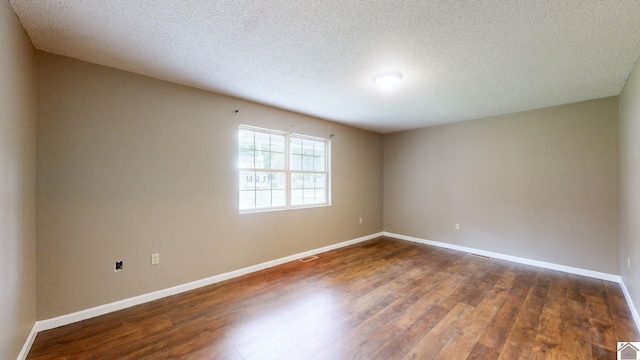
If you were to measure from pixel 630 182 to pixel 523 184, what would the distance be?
1.35 metres

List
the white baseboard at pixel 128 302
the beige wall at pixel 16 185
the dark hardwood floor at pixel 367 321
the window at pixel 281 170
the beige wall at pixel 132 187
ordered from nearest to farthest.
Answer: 1. the beige wall at pixel 16 185
2. the dark hardwood floor at pixel 367 321
3. the white baseboard at pixel 128 302
4. the beige wall at pixel 132 187
5. the window at pixel 281 170

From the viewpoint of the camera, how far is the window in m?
3.62

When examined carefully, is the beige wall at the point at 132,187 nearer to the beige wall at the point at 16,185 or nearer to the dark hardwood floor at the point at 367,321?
the beige wall at the point at 16,185

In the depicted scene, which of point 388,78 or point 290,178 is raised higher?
point 388,78

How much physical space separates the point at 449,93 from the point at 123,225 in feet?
13.5

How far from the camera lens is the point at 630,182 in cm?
265

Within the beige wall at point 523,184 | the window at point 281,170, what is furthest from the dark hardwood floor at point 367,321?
the window at point 281,170

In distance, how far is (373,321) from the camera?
2.32 meters

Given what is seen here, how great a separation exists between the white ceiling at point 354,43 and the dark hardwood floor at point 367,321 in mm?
2445

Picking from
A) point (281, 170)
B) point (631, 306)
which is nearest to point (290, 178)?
point (281, 170)

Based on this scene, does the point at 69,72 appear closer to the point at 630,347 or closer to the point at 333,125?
the point at 333,125

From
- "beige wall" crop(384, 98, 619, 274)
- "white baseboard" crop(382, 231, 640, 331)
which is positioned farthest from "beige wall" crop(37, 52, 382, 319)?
"white baseboard" crop(382, 231, 640, 331)

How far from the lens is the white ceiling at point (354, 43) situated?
167 cm

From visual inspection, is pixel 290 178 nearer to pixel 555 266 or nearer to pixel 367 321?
pixel 367 321
